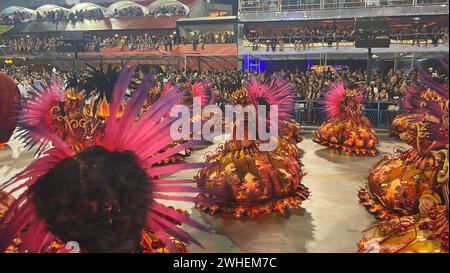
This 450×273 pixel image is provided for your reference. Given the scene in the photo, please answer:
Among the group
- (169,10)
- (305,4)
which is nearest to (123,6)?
(169,10)

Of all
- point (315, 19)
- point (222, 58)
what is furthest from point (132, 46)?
point (315, 19)

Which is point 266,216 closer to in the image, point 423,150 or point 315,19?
point 423,150

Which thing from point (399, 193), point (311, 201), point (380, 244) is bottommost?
point (311, 201)

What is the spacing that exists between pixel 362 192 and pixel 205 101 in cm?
680

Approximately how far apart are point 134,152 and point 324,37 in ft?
66.6

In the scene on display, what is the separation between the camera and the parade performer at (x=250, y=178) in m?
5.64

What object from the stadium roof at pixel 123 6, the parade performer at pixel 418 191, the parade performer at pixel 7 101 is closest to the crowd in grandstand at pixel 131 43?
the stadium roof at pixel 123 6

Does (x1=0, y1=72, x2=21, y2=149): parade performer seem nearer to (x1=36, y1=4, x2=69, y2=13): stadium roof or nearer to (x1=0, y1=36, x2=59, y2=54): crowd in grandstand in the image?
(x1=0, y1=36, x2=59, y2=54): crowd in grandstand

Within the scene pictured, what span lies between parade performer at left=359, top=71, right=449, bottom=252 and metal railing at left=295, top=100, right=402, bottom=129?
6096 millimetres

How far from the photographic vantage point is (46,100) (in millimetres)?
5023

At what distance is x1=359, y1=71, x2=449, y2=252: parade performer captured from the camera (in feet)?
9.12

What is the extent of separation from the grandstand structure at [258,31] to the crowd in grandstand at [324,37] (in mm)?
44

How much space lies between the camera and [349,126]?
949cm

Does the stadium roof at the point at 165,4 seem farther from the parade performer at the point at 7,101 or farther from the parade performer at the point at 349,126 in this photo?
the parade performer at the point at 7,101
